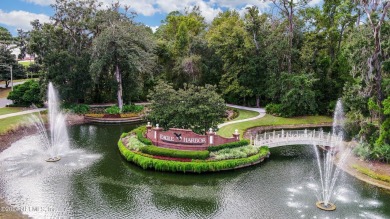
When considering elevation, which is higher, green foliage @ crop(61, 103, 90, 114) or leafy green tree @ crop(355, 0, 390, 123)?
leafy green tree @ crop(355, 0, 390, 123)

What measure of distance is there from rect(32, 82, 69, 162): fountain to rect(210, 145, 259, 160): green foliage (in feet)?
43.2

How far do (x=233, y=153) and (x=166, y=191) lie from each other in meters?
7.13

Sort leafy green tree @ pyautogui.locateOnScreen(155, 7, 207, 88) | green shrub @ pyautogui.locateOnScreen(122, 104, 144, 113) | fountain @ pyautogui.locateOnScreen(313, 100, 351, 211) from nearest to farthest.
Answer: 1. fountain @ pyautogui.locateOnScreen(313, 100, 351, 211)
2. green shrub @ pyautogui.locateOnScreen(122, 104, 144, 113)
3. leafy green tree @ pyautogui.locateOnScreen(155, 7, 207, 88)

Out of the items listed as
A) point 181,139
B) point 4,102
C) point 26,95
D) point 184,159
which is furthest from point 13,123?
point 184,159

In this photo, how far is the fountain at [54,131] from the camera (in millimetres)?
31883

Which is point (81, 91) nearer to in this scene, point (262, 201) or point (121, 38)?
point (121, 38)

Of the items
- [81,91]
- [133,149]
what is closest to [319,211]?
[133,149]

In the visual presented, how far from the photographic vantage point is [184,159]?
27375 mm

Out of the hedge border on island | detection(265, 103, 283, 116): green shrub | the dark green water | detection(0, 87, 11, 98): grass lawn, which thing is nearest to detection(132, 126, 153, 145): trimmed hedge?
the hedge border on island

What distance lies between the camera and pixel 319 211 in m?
20.7

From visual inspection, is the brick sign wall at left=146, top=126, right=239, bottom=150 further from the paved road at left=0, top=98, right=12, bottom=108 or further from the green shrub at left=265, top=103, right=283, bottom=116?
the paved road at left=0, top=98, right=12, bottom=108

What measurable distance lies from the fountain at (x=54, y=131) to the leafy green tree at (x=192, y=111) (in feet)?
30.1

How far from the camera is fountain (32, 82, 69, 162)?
31.9 m

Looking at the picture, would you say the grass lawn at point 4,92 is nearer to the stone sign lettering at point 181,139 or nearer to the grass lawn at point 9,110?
the grass lawn at point 9,110
